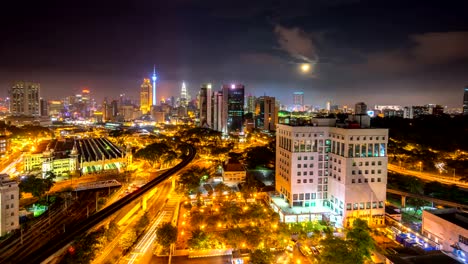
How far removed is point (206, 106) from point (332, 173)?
50856 mm

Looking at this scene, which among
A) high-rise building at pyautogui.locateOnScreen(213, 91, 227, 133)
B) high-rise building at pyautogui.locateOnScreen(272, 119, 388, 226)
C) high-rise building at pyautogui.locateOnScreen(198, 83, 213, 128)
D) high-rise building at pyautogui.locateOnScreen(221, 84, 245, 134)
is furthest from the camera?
high-rise building at pyautogui.locateOnScreen(198, 83, 213, 128)

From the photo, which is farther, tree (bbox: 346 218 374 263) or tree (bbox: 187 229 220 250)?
tree (bbox: 187 229 220 250)

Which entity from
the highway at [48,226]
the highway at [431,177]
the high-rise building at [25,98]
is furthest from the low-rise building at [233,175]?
the high-rise building at [25,98]

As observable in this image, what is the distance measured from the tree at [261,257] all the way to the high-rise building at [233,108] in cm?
4402

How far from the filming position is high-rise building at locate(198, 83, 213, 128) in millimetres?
62500

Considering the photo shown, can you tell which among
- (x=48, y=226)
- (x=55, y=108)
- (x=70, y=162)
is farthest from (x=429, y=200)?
(x=55, y=108)

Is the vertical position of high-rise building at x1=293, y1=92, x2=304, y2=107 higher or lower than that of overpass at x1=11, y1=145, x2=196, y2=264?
higher

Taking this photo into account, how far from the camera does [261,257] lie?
33.5ft

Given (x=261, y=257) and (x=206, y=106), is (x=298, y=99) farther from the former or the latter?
(x=261, y=257)

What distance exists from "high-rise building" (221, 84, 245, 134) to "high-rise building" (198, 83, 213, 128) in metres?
7.59

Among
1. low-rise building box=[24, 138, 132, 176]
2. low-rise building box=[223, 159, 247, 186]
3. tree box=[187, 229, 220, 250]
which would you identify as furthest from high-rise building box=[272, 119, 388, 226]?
low-rise building box=[24, 138, 132, 176]

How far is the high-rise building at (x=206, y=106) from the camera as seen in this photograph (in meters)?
62.5

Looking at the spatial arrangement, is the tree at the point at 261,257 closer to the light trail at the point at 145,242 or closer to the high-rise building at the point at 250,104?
the light trail at the point at 145,242

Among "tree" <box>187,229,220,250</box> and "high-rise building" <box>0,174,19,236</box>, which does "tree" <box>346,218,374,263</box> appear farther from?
"high-rise building" <box>0,174,19,236</box>
